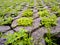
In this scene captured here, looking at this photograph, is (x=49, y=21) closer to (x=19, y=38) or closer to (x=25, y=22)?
(x=25, y=22)

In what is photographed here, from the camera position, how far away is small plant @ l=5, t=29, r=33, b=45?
3000 millimetres

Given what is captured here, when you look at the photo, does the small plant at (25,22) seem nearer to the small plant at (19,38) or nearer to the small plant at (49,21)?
the small plant at (49,21)

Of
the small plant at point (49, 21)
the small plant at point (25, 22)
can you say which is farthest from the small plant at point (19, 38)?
the small plant at point (49, 21)

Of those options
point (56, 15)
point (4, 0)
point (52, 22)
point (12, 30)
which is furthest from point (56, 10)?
point (4, 0)

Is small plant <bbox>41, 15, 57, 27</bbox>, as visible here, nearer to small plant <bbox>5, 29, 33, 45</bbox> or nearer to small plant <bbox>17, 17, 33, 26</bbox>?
small plant <bbox>17, 17, 33, 26</bbox>

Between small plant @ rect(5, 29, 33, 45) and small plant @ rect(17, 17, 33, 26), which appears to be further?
small plant @ rect(17, 17, 33, 26)

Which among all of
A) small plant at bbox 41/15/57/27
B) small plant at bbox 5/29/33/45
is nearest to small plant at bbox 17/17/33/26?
small plant at bbox 41/15/57/27

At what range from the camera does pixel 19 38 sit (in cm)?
309

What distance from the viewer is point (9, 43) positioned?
3027 millimetres

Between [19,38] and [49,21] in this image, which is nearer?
[19,38]

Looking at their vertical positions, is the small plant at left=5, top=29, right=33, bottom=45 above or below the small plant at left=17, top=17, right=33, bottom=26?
below

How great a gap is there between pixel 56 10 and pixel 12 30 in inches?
70.0

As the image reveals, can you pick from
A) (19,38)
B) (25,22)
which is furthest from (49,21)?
(19,38)

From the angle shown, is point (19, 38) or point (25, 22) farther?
point (25, 22)
